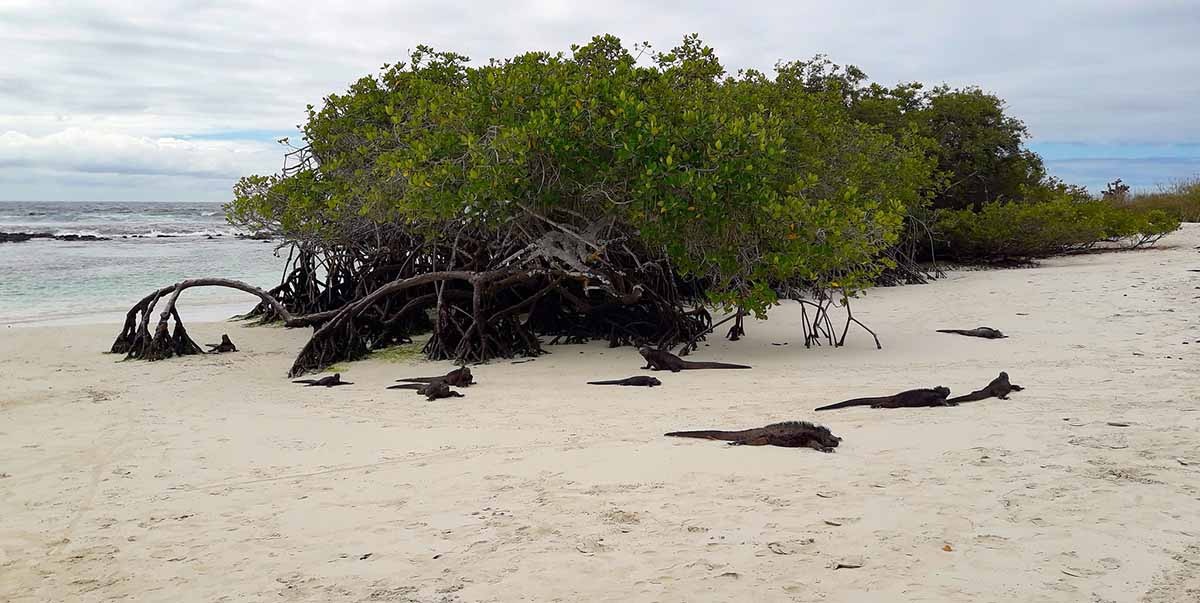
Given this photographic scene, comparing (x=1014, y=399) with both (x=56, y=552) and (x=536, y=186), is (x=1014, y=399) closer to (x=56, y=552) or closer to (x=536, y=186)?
(x=536, y=186)

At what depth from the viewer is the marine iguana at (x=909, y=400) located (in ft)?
18.8

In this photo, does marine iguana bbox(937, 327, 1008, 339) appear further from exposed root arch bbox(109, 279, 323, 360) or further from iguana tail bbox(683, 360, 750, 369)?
exposed root arch bbox(109, 279, 323, 360)

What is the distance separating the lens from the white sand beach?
3.26m

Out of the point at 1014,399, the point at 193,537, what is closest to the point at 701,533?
the point at 193,537

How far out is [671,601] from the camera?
3053 mm

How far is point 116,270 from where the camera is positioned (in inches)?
931

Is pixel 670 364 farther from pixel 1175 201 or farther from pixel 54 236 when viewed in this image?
pixel 54 236

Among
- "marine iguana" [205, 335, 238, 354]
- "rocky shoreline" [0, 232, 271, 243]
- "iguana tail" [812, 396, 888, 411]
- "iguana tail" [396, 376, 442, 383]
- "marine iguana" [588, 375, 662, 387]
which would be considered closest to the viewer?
"iguana tail" [812, 396, 888, 411]

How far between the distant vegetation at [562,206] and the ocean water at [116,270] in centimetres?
495

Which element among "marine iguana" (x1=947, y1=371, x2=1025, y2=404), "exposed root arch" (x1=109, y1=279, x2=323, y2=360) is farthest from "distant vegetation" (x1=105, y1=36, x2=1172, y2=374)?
"marine iguana" (x1=947, y1=371, x2=1025, y2=404)

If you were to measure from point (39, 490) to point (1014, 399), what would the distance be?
5.47 m

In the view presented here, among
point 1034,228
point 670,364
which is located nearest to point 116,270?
point 670,364

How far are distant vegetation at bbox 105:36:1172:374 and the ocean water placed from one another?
16.2ft

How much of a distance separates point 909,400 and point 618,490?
7.67 ft
